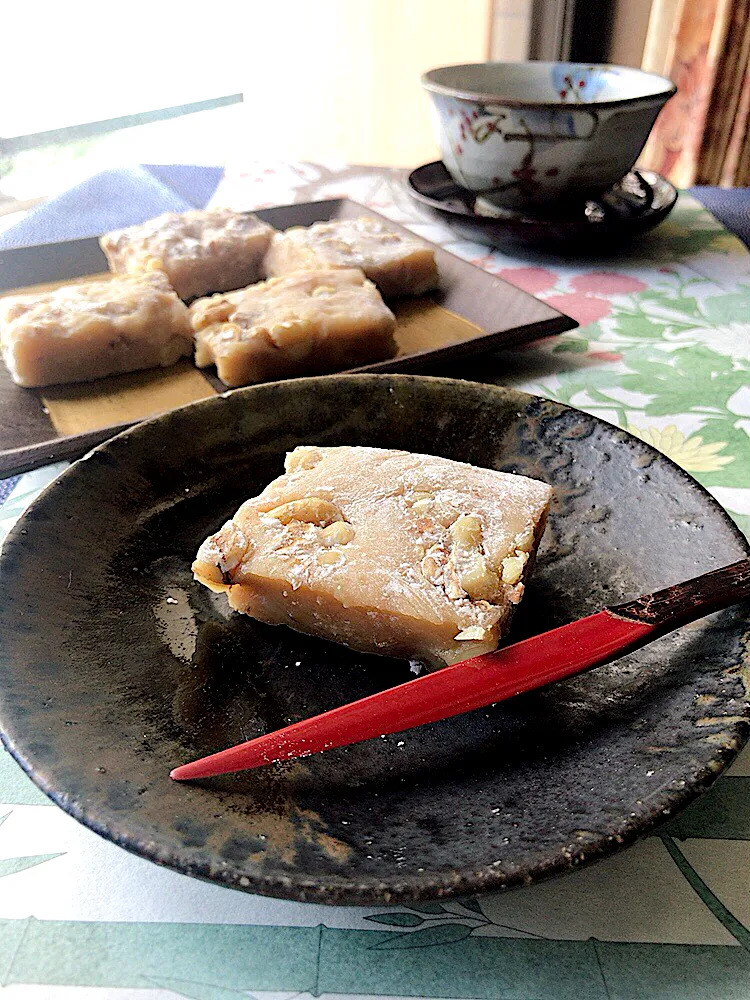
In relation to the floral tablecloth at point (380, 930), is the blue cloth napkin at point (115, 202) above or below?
below

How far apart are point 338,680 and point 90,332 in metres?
0.78

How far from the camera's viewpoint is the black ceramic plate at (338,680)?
0.59 metres

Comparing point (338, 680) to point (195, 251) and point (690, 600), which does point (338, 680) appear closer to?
point (690, 600)

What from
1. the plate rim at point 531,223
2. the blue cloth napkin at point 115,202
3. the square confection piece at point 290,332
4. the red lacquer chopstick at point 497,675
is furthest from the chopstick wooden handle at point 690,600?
the blue cloth napkin at point 115,202

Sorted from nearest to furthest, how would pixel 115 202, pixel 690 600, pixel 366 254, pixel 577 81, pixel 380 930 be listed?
pixel 380 930 → pixel 690 600 → pixel 366 254 → pixel 577 81 → pixel 115 202

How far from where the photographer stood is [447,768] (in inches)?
27.0

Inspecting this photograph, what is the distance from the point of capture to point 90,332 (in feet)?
4.37

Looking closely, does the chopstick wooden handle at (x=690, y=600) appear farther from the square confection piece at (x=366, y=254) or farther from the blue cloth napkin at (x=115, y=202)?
the blue cloth napkin at (x=115, y=202)

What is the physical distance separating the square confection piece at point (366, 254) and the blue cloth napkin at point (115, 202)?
0.51 metres

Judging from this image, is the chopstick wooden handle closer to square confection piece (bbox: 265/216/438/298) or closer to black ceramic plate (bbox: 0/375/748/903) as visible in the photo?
black ceramic plate (bbox: 0/375/748/903)

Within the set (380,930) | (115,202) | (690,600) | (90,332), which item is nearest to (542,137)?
(90,332)

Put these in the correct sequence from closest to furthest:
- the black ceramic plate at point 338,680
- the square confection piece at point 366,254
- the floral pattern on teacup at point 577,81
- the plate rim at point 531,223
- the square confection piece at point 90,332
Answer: the black ceramic plate at point 338,680 < the square confection piece at point 90,332 < the square confection piece at point 366,254 < the plate rim at point 531,223 < the floral pattern on teacup at point 577,81

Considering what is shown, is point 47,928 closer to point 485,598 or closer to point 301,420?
point 485,598

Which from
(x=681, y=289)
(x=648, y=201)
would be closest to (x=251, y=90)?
(x=648, y=201)
